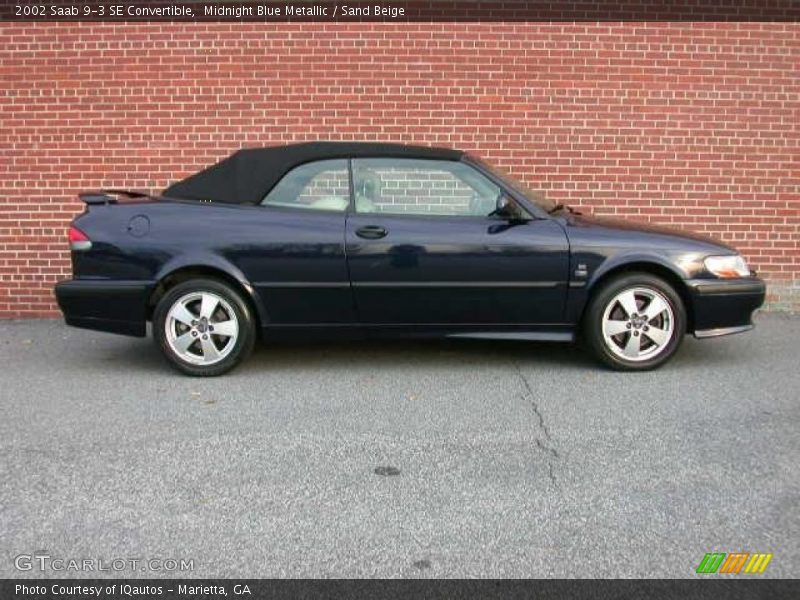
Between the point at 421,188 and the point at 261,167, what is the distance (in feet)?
3.65

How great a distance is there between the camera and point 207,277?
592 cm

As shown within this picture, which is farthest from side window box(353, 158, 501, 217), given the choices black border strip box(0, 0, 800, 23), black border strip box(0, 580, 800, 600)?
black border strip box(0, 580, 800, 600)

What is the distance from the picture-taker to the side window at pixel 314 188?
235 inches

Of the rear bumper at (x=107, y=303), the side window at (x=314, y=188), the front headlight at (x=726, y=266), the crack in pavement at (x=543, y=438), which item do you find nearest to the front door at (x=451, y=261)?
the side window at (x=314, y=188)

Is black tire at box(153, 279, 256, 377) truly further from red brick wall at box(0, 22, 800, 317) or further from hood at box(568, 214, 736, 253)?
red brick wall at box(0, 22, 800, 317)

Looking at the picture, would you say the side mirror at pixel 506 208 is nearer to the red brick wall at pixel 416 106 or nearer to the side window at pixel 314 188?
the side window at pixel 314 188

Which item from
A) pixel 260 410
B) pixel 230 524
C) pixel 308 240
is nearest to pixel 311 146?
pixel 308 240

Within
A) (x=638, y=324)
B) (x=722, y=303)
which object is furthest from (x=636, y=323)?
(x=722, y=303)

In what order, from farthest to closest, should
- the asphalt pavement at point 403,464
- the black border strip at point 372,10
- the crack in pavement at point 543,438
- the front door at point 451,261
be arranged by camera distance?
the black border strip at point 372,10 < the front door at point 451,261 < the crack in pavement at point 543,438 < the asphalt pavement at point 403,464

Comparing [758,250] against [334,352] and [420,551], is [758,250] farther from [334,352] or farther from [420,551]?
[420,551]

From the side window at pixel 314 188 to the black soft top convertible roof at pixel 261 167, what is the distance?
43 mm

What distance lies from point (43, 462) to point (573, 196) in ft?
17.9

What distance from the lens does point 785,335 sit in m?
7.34

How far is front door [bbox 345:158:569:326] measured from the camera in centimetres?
582
